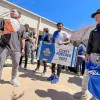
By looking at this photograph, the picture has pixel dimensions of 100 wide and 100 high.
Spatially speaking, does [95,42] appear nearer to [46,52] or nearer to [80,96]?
[80,96]

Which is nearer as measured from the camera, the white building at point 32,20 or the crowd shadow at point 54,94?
the crowd shadow at point 54,94

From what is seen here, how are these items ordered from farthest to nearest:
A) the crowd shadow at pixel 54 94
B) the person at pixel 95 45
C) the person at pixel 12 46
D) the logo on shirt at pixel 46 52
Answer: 1. the logo on shirt at pixel 46 52
2. the crowd shadow at pixel 54 94
3. the person at pixel 12 46
4. the person at pixel 95 45

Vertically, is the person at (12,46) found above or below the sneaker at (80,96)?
above

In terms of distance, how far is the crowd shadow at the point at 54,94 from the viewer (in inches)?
200

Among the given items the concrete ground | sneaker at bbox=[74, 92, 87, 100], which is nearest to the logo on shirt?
the concrete ground

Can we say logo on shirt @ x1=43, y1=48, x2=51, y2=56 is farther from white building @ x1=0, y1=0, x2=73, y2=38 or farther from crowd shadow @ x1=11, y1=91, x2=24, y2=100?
white building @ x1=0, y1=0, x2=73, y2=38

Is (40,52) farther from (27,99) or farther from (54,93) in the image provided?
(27,99)

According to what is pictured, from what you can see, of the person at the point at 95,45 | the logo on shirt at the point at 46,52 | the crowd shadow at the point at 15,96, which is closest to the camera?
the person at the point at 95,45

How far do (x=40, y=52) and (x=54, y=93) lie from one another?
2.02 m

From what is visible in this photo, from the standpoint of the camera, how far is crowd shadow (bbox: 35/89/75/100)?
200 inches

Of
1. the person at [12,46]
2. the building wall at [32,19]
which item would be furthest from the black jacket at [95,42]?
the building wall at [32,19]

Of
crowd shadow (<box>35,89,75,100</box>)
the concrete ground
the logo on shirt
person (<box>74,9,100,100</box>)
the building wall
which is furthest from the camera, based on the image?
the building wall

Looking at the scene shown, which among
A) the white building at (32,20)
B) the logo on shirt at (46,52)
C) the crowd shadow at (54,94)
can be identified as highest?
the white building at (32,20)

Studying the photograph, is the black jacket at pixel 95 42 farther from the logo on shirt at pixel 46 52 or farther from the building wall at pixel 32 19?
the building wall at pixel 32 19
